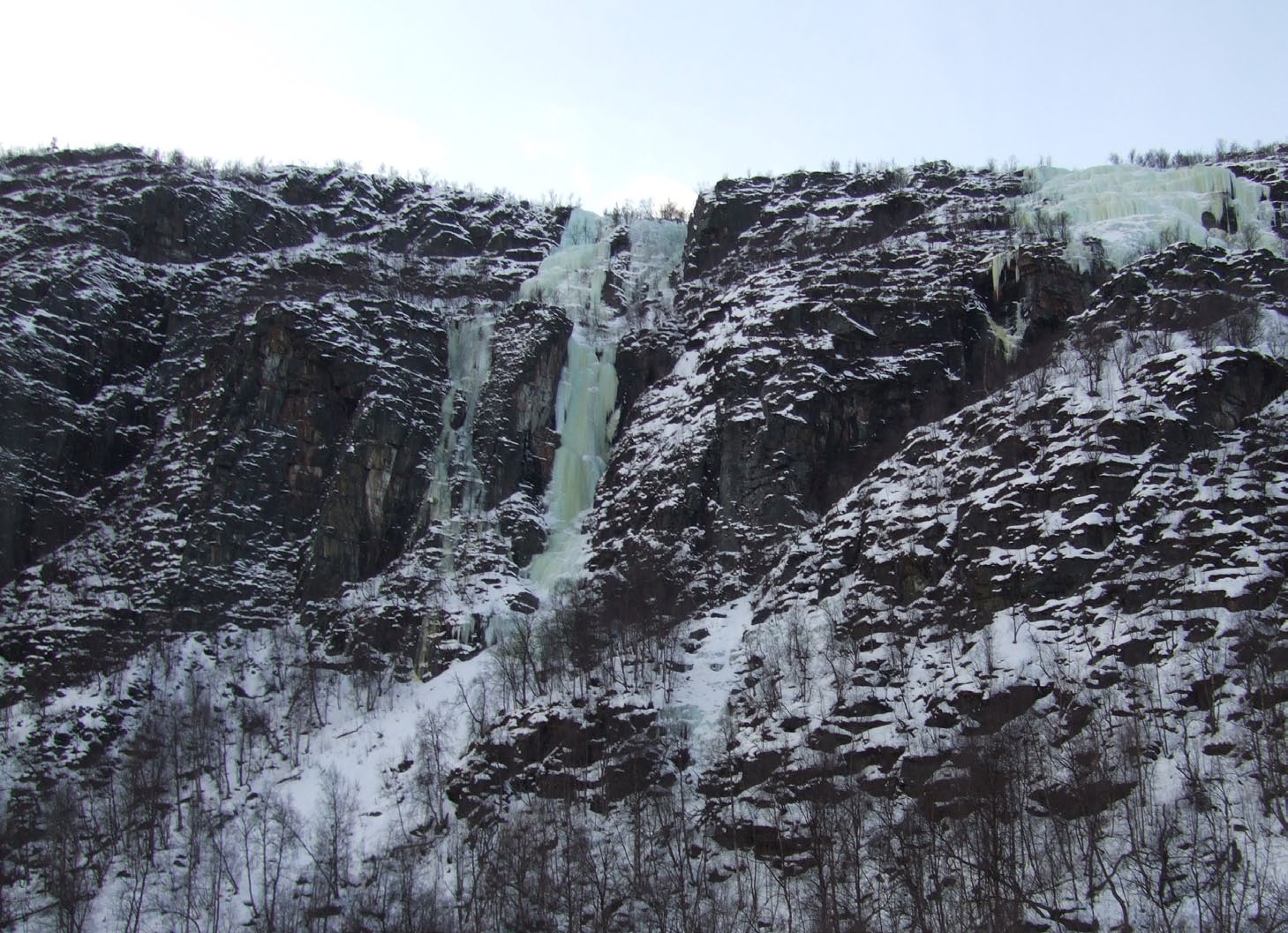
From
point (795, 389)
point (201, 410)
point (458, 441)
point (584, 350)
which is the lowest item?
point (458, 441)

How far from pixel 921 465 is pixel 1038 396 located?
22.7 ft

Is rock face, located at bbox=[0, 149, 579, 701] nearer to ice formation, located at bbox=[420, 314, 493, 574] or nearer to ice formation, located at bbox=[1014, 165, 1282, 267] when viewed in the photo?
ice formation, located at bbox=[420, 314, 493, 574]

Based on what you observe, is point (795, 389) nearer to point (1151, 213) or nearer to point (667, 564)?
point (667, 564)

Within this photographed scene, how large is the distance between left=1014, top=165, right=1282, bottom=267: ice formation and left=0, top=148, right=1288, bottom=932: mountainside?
0.43 meters

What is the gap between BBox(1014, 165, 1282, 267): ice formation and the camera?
249 feet

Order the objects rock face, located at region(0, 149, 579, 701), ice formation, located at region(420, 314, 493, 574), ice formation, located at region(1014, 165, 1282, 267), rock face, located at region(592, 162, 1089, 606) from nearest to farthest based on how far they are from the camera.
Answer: rock face, located at region(592, 162, 1089, 606) → rock face, located at region(0, 149, 579, 701) → ice formation, located at region(420, 314, 493, 574) → ice formation, located at region(1014, 165, 1282, 267)

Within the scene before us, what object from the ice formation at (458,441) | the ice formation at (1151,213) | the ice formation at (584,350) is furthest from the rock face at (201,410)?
the ice formation at (1151,213)

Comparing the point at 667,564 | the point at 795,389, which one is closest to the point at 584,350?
the point at 795,389

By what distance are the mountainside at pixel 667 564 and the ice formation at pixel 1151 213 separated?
0.43 meters

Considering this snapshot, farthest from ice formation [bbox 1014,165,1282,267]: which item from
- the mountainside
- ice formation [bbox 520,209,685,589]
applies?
ice formation [bbox 520,209,685,589]

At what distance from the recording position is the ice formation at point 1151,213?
7600cm

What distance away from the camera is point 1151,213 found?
80750 millimetres

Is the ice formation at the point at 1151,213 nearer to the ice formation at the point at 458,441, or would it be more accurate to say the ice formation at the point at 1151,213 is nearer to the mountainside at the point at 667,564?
the mountainside at the point at 667,564

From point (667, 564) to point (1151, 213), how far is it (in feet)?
150
